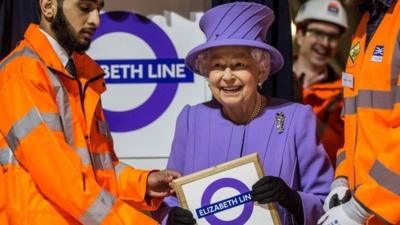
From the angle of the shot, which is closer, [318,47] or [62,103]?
[62,103]

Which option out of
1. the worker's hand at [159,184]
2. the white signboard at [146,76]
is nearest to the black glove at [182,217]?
the worker's hand at [159,184]

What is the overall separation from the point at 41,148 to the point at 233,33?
2.27 feet

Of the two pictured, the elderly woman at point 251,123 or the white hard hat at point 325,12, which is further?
the white hard hat at point 325,12

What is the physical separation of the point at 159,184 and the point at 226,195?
325mm

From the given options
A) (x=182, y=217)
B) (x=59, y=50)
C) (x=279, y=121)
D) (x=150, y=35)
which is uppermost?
(x=59, y=50)

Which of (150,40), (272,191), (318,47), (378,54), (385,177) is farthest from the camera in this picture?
(318,47)

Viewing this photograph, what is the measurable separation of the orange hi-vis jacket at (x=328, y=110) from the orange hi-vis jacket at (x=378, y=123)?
148cm

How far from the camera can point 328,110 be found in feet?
13.4

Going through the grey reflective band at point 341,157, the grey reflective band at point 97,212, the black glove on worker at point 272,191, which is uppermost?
the grey reflective band at point 341,157

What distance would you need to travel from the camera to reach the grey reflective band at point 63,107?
8.07 feet

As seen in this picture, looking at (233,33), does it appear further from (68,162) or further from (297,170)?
(68,162)

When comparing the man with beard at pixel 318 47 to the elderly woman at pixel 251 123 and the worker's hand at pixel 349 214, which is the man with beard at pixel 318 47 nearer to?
the elderly woman at pixel 251 123

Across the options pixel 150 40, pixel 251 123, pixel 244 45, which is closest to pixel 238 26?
pixel 244 45

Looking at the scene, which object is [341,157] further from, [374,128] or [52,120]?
[52,120]
